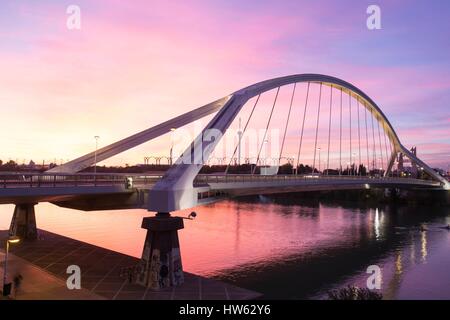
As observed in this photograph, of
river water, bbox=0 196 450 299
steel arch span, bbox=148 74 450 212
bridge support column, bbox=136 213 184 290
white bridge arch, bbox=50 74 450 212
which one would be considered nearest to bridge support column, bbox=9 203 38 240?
river water, bbox=0 196 450 299

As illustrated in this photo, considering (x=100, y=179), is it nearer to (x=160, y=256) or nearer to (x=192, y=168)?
(x=192, y=168)

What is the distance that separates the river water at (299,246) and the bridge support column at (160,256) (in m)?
5.95

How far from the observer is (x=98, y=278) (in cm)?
2106

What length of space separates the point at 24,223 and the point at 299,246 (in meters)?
23.8

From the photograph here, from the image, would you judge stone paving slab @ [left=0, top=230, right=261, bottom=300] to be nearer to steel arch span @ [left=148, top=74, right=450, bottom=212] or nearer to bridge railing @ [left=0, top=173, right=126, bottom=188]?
steel arch span @ [left=148, top=74, right=450, bottom=212]

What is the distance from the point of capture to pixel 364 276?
28047mm

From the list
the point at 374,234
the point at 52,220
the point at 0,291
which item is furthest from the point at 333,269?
the point at 52,220

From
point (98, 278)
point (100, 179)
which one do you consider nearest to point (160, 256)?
point (98, 278)

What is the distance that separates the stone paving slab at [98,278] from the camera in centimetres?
1861

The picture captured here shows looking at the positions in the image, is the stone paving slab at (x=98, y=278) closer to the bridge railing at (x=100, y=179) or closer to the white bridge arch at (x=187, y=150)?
the white bridge arch at (x=187, y=150)

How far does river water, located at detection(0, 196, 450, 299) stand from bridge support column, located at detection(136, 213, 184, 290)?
5.95 meters

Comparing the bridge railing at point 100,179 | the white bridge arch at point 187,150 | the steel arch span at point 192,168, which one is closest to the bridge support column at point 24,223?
the bridge railing at point 100,179

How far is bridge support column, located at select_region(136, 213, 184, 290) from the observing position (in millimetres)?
19797

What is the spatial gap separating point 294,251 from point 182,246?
9946 mm
